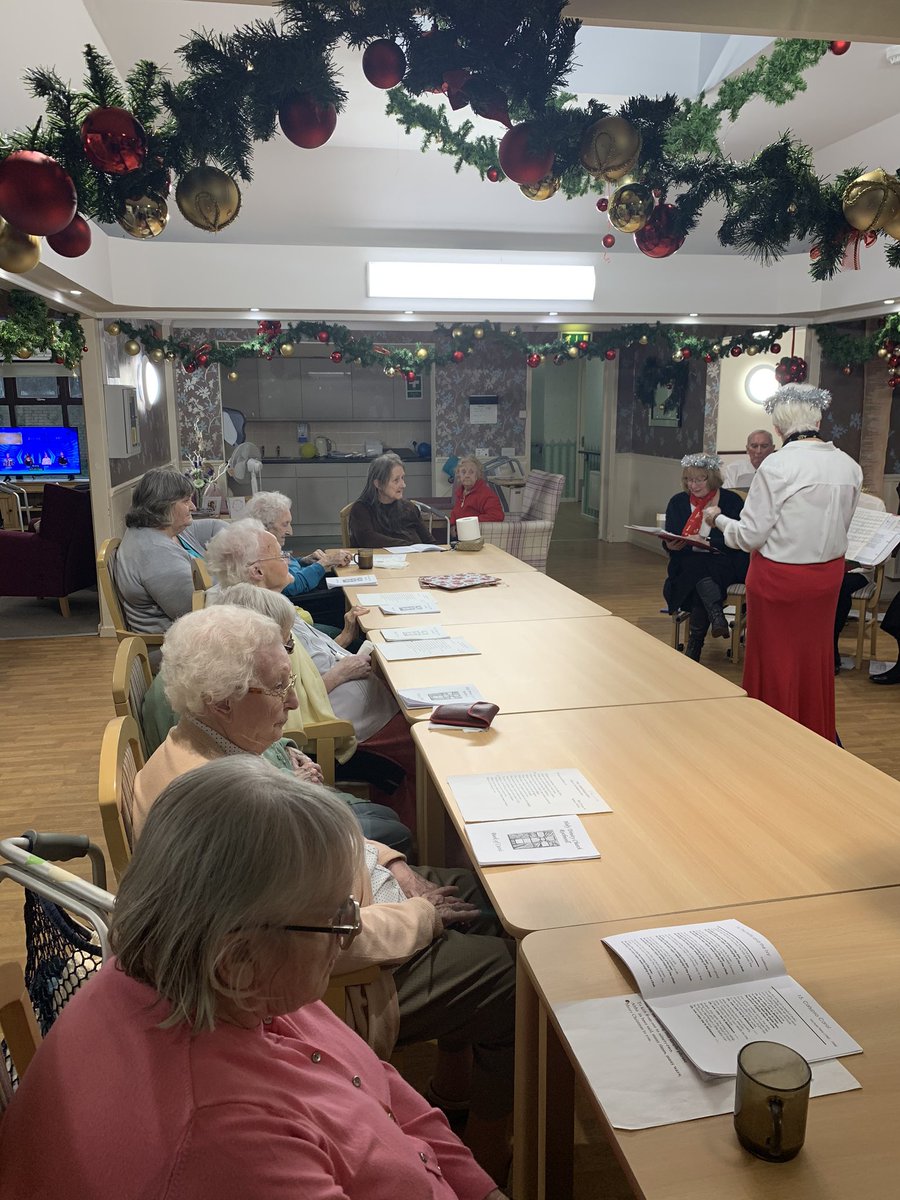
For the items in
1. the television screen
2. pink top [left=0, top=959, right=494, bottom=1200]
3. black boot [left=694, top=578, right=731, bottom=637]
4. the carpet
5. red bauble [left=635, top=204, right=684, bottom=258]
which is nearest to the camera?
pink top [left=0, top=959, right=494, bottom=1200]

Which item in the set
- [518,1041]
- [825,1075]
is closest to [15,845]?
[518,1041]

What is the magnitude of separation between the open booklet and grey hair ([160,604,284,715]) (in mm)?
915

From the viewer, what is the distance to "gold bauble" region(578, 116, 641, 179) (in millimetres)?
2377

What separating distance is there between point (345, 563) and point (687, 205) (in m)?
2.74

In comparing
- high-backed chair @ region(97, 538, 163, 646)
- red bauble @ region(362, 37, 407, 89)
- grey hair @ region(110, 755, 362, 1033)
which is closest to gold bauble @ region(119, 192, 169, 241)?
red bauble @ region(362, 37, 407, 89)

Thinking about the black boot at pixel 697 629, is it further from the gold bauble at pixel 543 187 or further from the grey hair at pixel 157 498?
the gold bauble at pixel 543 187

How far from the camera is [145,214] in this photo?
235 cm

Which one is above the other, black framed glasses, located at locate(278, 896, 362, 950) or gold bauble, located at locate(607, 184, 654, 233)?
gold bauble, located at locate(607, 184, 654, 233)

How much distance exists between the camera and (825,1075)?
108 cm

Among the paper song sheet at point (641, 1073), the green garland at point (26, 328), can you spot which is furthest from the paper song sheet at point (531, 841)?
the green garland at point (26, 328)

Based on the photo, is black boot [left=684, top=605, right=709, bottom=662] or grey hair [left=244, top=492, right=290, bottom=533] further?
black boot [left=684, top=605, right=709, bottom=662]

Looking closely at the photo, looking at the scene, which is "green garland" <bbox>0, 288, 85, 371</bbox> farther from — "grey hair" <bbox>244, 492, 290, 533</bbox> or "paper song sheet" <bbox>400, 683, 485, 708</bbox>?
"paper song sheet" <bbox>400, 683, 485, 708</bbox>

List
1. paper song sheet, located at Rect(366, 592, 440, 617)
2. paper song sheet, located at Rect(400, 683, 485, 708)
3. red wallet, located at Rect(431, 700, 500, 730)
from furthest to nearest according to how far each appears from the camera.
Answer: paper song sheet, located at Rect(366, 592, 440, 617) → paper song sheet, located at Rect(400, 683, 485, 708) → red wallet, located at Rect(431, 700, 500, 730)

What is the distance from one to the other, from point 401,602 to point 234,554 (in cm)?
99
